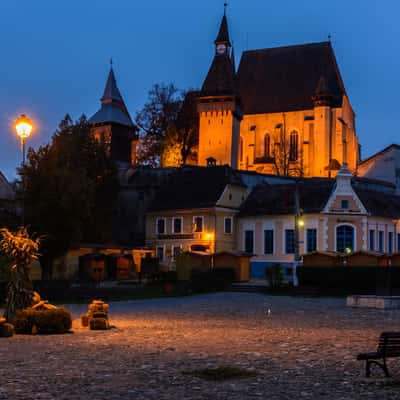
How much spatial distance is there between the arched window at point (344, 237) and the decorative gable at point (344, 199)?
122 centimetres

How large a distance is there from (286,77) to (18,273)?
235 ft

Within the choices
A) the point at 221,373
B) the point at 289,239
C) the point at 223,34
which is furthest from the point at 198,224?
the point at 221,373

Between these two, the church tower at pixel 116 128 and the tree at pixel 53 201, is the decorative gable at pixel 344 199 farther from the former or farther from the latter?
the church tower at pixel 116 128

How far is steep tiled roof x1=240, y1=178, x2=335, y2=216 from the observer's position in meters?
52.5

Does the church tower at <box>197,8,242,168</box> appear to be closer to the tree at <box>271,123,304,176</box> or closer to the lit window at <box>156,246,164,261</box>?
the tree at <box>271,123,304,176</box>

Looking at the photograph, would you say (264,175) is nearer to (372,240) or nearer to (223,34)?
(372,240)

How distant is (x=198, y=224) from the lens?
55.7 metres

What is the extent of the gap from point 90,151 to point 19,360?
46.5m

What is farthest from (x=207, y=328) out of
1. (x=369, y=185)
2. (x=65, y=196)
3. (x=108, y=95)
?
(x=108, y=95)

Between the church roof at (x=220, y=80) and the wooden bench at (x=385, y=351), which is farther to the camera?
the church roof at (x=220, y=80)

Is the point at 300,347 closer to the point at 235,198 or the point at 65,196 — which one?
the point at 65,196

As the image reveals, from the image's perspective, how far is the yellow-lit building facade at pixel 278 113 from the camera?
78.1m

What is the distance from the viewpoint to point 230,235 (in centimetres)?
5562

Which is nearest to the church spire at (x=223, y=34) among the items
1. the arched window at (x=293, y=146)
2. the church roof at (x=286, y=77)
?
the church roof at (x=286, y=77)
